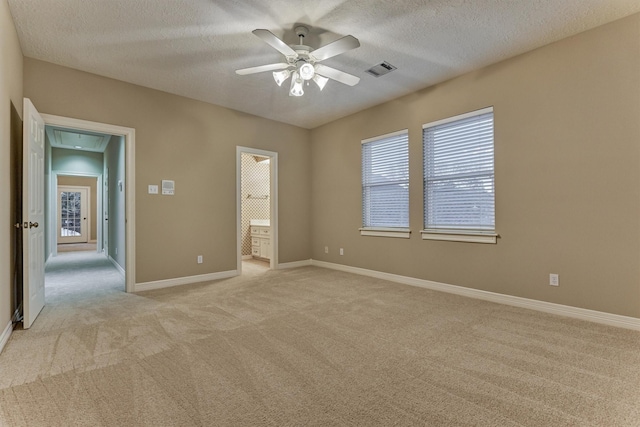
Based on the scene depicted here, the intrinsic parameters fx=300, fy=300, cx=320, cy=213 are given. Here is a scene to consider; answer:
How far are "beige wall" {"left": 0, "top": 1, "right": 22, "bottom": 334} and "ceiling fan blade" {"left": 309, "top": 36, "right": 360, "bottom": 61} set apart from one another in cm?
242

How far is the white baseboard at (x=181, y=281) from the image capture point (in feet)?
13.0

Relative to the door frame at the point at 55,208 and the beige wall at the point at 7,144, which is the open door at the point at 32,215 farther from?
the door frame at the point at 55,208

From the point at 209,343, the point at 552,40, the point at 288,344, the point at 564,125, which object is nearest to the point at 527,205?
the point at 564,125

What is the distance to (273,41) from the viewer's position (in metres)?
2.44

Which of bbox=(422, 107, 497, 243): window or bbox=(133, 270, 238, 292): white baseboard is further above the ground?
bbox=(422, 107, 497, 243): window

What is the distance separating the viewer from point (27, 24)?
2668 millimetres

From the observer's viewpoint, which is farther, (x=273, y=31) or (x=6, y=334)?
(x=273, y=31)

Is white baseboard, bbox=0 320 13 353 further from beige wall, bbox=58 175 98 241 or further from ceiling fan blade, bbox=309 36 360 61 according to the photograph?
beige wall, bbox=58 175 98 241

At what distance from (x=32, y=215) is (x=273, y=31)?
2.85 m

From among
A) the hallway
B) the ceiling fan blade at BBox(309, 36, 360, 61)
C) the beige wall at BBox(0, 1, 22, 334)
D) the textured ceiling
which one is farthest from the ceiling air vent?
the hallway

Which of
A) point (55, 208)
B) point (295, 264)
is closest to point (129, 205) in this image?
point (295, 264)

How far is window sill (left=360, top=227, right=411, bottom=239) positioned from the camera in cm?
432

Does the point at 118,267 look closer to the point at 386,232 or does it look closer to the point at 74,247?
the point at 386,232

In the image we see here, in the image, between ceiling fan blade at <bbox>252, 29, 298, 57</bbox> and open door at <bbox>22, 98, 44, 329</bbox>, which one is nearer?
ceiling fan blade at <bbox>252, 29, 298, 57</bbox>
